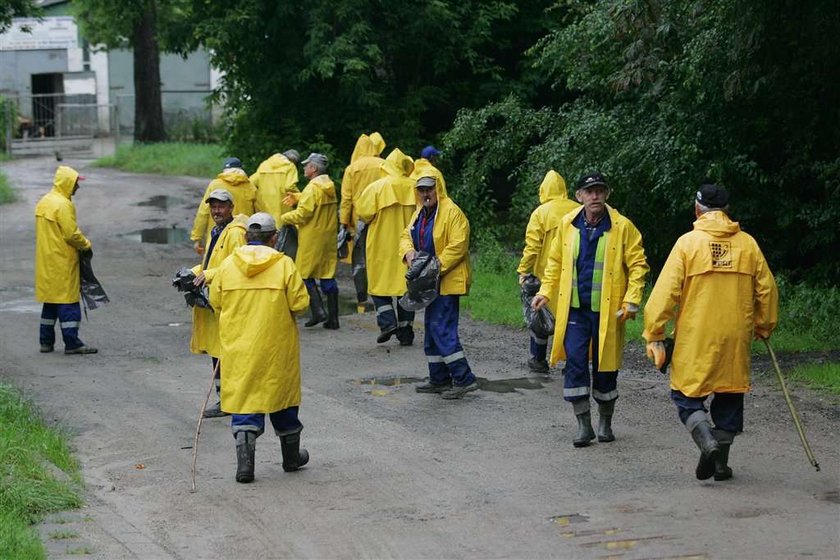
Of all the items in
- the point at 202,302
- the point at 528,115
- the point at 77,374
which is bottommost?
the point at 77,374

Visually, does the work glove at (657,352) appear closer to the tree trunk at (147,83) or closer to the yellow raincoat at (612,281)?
the yellow raincoat at (612,281)

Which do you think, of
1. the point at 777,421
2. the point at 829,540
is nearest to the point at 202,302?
the point at 777,421

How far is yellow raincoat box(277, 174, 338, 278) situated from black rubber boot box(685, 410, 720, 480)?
23.5ft

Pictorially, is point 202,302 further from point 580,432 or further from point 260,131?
point 260,131

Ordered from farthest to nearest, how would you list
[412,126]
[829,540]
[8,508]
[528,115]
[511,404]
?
[412,126] → [528,115] → [511,404] → [8,508] → [829,540]

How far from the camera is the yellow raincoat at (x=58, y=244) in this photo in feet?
44.2

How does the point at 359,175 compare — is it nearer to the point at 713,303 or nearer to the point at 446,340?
the point at 446,340

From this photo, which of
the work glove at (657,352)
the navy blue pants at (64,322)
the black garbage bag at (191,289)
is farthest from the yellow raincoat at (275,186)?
the work glove at (657,352)

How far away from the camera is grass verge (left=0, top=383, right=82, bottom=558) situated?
7.17 meters

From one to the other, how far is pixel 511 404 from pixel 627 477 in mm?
2474

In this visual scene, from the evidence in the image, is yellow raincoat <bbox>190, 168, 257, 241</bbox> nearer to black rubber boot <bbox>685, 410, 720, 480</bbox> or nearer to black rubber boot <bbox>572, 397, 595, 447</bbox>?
black rubber boot <bbox>572, 397, 595, 447</bbox>

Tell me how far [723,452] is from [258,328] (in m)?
2.96

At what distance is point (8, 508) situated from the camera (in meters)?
7.76

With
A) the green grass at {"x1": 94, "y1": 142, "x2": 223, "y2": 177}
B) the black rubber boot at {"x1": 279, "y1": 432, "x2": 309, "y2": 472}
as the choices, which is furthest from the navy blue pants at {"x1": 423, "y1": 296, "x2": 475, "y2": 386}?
the green grass at {"x1": 94, "y1": 142, "x2": 223, "y2": 177}
